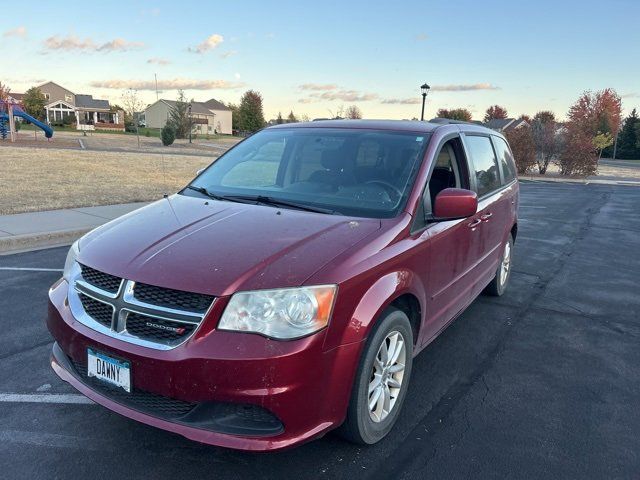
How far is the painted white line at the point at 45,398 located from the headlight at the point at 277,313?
5.51 feet

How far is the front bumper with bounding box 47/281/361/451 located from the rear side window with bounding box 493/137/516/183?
3799 mm

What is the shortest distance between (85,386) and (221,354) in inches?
38.4

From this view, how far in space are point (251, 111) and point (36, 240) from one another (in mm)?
80766

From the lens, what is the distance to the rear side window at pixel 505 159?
18.6 feet

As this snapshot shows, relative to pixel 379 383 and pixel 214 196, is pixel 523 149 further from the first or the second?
pixel 379 383

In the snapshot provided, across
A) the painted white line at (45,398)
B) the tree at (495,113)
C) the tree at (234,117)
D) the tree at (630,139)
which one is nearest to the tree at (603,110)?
the tree at (630,139)

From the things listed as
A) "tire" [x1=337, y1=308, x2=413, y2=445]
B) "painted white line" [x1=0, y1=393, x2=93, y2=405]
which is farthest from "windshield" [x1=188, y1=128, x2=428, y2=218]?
"painted white line" [x1=0, y1=393, x2=93, y2=405]

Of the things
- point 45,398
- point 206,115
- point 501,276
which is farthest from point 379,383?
point 206,115

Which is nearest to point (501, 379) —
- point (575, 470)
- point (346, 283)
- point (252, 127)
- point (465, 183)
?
point (575, 470)

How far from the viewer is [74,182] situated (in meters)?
14.6

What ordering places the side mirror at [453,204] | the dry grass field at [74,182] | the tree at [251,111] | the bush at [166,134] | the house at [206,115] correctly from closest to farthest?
the side mirror at [453,204]
the dry grass field at [74,182]
the bush at [166,134]
the tree at [251,111]
the house at [206,115]

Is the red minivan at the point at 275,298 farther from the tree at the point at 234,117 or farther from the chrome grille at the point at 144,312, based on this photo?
the tree at the point at 234,117

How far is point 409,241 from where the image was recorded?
10.5 feet

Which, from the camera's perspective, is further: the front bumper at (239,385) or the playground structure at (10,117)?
the playground structure at (10,117)
